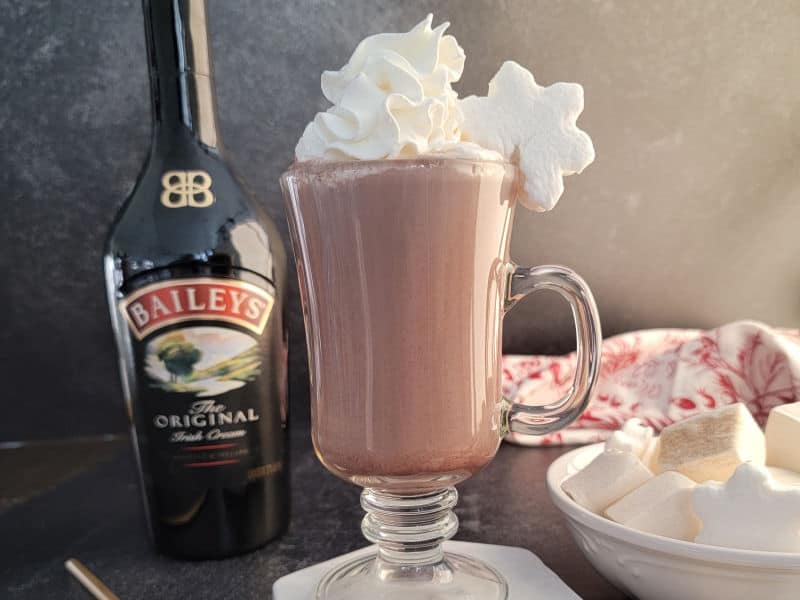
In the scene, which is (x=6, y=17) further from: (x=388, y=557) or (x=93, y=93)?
(x=388, y=557)

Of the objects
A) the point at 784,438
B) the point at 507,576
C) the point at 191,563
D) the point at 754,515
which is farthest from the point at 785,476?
the point at 191,563

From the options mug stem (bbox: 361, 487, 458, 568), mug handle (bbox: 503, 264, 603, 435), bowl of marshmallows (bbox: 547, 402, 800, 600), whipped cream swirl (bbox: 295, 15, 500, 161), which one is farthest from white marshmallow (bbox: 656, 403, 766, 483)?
whipped cream swirl (bbox: 295, 15, 500, 161)

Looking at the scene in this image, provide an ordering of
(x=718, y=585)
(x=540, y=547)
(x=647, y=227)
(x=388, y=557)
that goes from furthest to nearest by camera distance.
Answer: (x=647, y=227)
(x=540, y=547)
(x=388, y=557)
(x=718, y=585)

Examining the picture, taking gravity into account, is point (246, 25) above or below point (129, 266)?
above

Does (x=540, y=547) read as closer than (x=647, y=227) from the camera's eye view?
Yes

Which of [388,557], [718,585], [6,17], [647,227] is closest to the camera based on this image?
[718,585]

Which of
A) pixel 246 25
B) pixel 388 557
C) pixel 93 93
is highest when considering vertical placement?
pixel 246 25

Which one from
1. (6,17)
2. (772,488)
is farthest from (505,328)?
(6,17)
